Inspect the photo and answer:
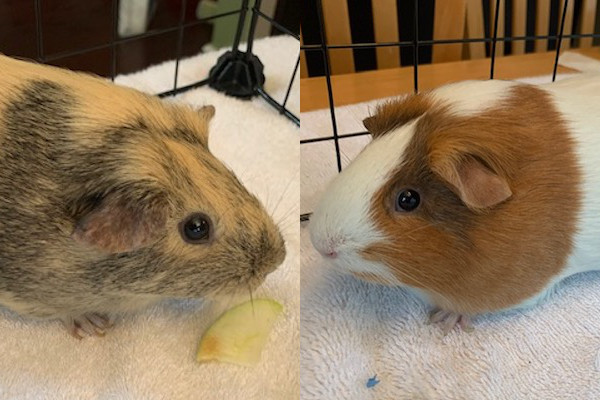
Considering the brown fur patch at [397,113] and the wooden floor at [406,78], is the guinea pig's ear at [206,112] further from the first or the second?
the wooden floor at [406,78]

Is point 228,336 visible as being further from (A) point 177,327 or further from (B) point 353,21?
(B) point 353,21

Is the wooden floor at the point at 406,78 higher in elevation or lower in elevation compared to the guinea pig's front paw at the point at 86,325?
higher

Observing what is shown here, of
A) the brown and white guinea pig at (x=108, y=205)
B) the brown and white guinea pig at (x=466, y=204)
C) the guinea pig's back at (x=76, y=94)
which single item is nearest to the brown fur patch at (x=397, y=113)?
the brown and white guinea pig at (x=466, y=204)

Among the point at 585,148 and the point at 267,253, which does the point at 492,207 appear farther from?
the point at 267,253

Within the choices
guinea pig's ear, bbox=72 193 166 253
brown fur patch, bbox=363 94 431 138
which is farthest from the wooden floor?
guinea pig's ear, bbox=72 193 166 253

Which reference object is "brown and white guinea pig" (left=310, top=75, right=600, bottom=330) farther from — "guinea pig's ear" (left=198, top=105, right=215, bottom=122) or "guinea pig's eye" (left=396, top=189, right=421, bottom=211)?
"guinea pig's ear" (left=198, top=105, right=215, bottom=122)

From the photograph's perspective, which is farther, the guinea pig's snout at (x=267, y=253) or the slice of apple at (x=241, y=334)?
the slice of apple at (x=241, y=334)
